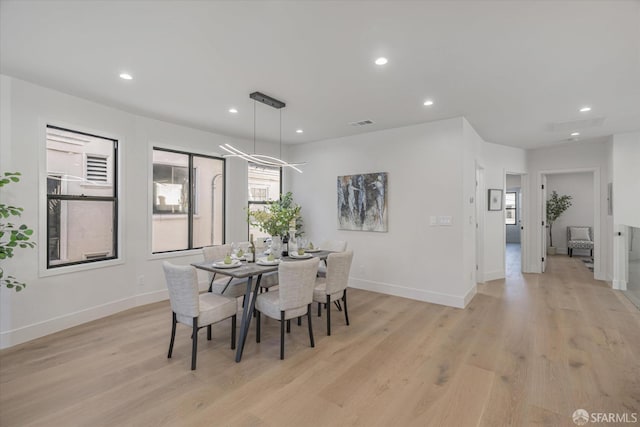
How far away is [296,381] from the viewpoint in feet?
8.09

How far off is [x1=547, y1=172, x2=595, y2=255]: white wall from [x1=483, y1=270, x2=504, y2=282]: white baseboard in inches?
189

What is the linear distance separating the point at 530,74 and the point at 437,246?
247cm

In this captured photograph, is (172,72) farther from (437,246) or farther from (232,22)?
(437,246)

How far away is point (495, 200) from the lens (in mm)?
6016

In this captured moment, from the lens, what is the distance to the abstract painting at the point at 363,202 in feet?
16.6

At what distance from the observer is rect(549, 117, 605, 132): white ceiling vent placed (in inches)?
172

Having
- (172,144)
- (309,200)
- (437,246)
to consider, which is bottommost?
(437,246)

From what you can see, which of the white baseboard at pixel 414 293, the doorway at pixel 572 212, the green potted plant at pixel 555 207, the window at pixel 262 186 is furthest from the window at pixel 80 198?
the green potted plant at pixel 555 207

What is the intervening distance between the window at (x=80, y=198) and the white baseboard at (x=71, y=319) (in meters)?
0.63

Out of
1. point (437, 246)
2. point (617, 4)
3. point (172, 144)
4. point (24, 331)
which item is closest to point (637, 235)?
point (437, 246)

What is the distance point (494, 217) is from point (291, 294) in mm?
4954

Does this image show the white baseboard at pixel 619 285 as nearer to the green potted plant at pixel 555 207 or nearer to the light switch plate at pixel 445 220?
the light switch plate at pixel 445 220

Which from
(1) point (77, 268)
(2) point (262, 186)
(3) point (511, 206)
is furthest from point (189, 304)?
(3) point (511, 206)

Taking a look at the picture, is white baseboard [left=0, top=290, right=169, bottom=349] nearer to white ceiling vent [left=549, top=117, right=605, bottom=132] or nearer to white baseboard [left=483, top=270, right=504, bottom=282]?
white baseboard [left=483, top=270, right=504, bottom=282]
